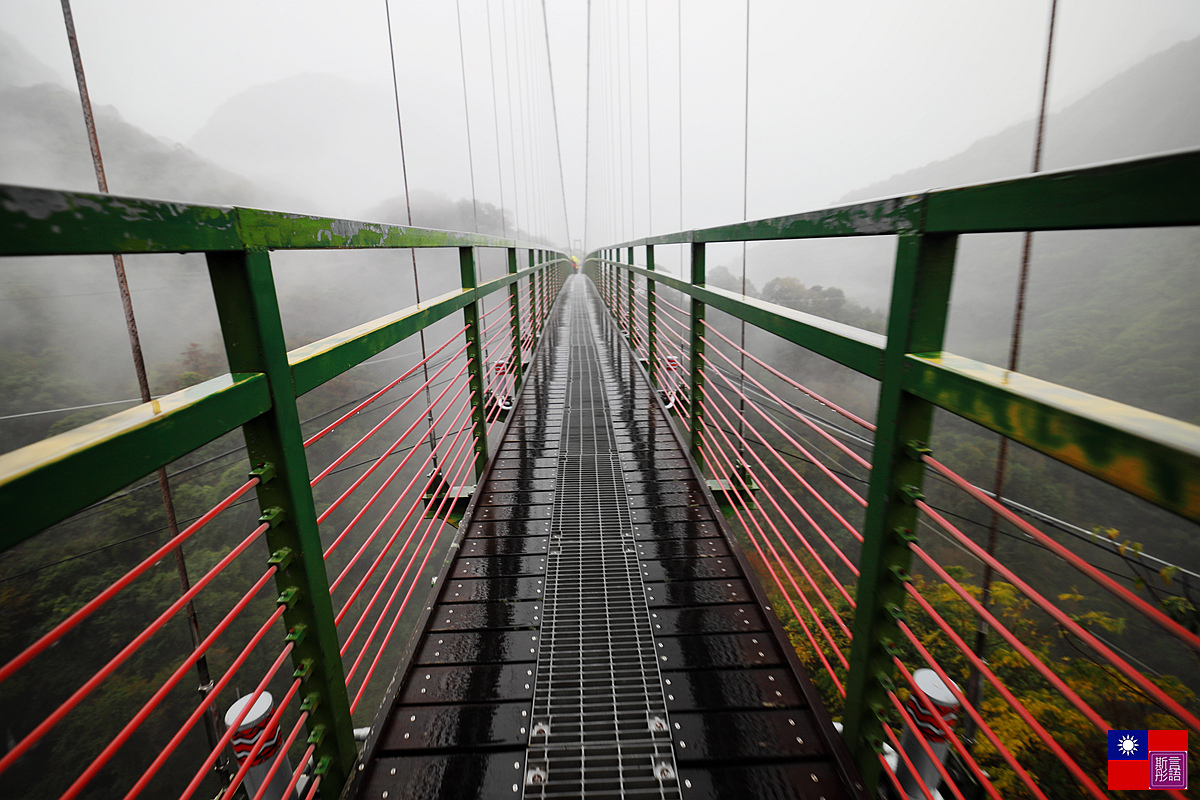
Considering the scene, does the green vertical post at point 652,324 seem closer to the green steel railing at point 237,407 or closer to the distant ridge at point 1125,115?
the distant ridge at point 1125,115

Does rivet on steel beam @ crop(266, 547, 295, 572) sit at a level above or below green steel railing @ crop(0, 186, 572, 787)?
below

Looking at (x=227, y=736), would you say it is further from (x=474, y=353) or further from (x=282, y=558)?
(x=474, y=353)

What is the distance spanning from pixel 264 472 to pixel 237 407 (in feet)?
0.65

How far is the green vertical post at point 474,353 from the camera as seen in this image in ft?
9.08

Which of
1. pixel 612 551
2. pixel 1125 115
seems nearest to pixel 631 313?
pixel 612 551

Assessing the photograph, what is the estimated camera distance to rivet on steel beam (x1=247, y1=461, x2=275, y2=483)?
109cm

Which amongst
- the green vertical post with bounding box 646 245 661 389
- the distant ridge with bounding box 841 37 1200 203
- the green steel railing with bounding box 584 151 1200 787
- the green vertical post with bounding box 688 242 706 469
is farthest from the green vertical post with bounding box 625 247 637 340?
the green steel railing with bounding box 584 151 1200 787

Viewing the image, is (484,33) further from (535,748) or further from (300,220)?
(535,748)

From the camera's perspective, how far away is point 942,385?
940 mm

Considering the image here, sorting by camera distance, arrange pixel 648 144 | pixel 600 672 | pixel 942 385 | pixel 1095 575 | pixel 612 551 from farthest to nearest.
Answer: pixel 648 144 → pixel 612 551 → pixel 600 672 → pixel 942 385 → pixel 1095 575

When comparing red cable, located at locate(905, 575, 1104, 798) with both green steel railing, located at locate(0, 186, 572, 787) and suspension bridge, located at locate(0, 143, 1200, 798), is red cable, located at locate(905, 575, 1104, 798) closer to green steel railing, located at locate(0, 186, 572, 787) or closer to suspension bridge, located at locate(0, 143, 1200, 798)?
suspension bridge, located at locate(0, 143, 1200, 798)

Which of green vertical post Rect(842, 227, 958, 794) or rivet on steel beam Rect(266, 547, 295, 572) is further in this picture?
rivet on steel beam Rect(266, 547, 295, 572)

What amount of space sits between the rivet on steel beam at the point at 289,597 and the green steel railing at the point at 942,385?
4.36 ft

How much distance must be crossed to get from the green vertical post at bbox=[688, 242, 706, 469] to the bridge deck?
34 cm
